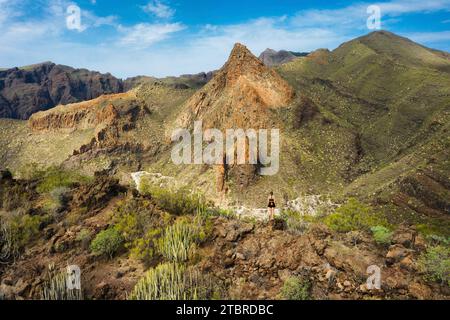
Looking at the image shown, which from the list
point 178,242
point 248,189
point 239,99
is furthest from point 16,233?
point 239,99

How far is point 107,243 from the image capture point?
68.9 ft

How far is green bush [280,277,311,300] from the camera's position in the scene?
15.8 meters

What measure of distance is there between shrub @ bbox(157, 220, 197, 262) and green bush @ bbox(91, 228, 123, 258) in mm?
2382

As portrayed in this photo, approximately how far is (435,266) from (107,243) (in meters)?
16.1

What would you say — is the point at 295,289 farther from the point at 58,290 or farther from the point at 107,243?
the point at 58,290

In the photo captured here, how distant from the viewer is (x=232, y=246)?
774 inches

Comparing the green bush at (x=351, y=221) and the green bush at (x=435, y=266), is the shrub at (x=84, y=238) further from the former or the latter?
the green bush at (x=351, y=221)

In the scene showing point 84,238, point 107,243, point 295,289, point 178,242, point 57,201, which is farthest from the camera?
point 57,201

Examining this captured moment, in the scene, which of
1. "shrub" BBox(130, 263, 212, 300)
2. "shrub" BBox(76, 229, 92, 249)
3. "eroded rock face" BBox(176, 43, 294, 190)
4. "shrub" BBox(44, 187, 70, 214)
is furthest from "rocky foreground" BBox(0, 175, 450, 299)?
"eroded rock face" BBox(176, 43, 294, 190)

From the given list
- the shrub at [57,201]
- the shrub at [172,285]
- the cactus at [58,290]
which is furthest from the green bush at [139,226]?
the shrub at [57,201]

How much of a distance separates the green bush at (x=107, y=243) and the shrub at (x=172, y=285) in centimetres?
394

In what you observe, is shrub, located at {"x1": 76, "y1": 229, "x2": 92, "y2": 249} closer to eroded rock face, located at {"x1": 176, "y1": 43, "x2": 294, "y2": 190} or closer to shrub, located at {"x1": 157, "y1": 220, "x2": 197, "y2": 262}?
shrub, located at {"x1": 157, "y1": 220, "x2": 197, "y2": 262}
